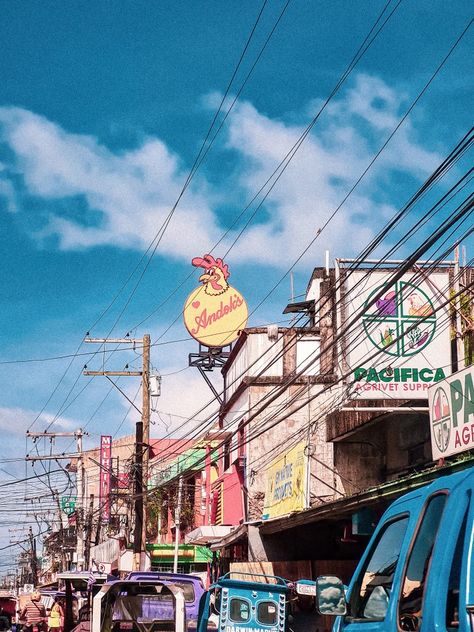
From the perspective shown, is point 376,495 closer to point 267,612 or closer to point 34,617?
point 267,612

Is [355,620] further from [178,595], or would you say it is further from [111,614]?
[111,614]

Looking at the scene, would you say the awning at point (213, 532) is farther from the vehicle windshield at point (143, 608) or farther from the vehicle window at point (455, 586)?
the vehicle window at point (455, 586)

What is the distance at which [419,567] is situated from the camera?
4.81 metres

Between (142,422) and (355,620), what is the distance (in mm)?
29138

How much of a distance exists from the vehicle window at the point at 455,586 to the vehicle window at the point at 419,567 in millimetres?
276

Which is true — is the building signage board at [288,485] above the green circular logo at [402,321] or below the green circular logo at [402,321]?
below

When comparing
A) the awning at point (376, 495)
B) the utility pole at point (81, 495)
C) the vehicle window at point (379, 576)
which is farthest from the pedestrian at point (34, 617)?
the utility pole at point (81, 495)

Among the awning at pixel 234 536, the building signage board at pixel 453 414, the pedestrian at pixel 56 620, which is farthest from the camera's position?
the awning at pixel 234 536

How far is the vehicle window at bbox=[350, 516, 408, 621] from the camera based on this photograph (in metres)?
5.33

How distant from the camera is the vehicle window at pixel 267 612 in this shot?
1362 centimetres

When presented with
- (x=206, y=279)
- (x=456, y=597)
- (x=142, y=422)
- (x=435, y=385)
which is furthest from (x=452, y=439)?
(x=206, y=279)

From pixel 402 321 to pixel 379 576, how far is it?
15.5 meters

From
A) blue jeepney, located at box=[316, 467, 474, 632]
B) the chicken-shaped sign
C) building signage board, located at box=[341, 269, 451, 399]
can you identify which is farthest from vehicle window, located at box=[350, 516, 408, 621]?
the chicken-shaped sign

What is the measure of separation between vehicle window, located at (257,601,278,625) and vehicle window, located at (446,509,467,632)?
975cm
